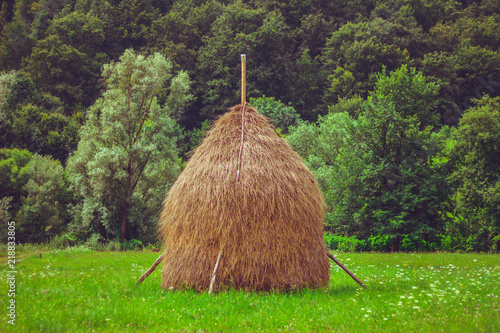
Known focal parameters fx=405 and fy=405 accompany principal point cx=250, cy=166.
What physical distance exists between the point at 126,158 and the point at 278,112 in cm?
2170

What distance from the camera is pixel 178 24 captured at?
55.6 m

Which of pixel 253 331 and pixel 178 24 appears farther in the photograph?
pixel 178 24

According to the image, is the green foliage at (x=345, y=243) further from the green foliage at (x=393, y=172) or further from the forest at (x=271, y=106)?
the green foliage at (x=393, y=172)

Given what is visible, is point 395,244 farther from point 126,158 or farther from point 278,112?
point 278,112

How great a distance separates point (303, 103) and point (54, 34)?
3205 cm

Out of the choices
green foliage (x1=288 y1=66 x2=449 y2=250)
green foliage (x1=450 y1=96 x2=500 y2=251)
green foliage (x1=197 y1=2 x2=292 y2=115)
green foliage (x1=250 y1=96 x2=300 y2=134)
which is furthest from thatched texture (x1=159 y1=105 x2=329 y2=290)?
green foliage (x1=197 y1=2 x2=292 y2=115)

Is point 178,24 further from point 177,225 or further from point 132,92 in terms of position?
point 177,225

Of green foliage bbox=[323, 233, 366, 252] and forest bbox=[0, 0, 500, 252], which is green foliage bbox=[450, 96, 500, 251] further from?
green foliage bbox=[323, 233, 366, 252]

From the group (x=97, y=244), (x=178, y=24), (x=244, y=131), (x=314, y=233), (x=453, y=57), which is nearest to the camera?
(x=314, y=233)

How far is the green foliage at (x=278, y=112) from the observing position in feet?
153

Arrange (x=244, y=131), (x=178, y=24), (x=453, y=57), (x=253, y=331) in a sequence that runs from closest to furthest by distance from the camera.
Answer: (x=253, y=331) < (x=244, y=131) < (x=453, y=57) < (x=178, y=24)

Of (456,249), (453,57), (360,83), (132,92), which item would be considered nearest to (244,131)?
(456,249)

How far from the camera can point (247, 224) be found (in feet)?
30.2

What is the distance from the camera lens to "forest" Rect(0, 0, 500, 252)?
25.7 metres
